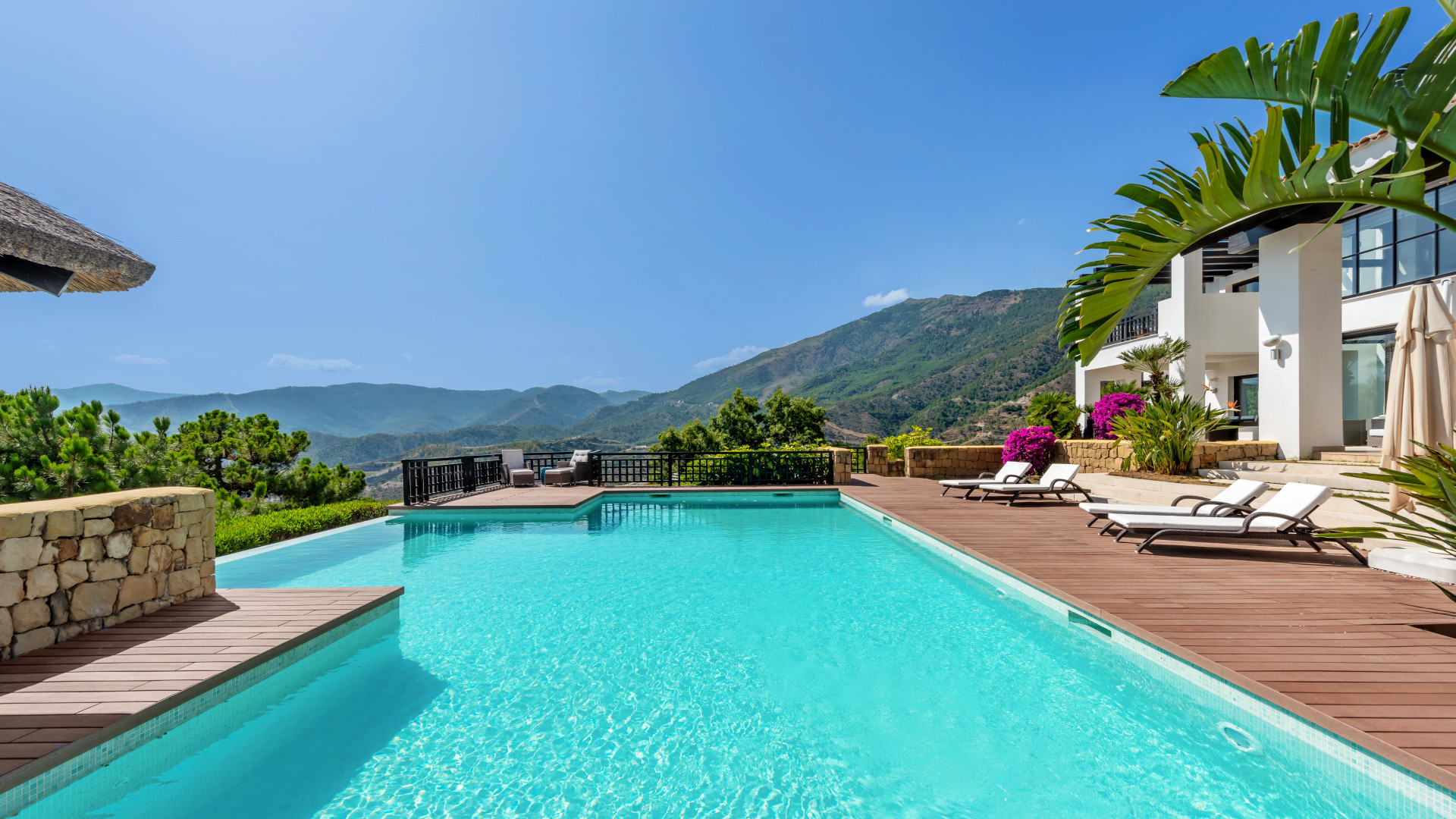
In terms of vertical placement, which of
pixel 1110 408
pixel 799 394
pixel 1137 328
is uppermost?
pixel 1137 328

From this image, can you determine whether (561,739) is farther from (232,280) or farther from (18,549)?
(232,280)

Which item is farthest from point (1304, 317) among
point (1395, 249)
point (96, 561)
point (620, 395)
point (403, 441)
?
point (620, 395)

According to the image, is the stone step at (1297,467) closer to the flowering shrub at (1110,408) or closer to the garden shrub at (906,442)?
the flowering shrub at (1110,408)

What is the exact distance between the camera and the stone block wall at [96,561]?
296 cm

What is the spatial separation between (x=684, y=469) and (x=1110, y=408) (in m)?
9.67

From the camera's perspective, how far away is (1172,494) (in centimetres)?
734

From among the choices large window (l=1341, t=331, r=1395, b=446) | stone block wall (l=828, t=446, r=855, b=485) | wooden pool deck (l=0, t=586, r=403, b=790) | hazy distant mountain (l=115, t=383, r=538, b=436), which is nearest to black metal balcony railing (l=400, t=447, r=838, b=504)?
stone block wall (l=828, t=446, r=855, b=485)

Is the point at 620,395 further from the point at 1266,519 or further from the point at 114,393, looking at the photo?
the point at 1266,519

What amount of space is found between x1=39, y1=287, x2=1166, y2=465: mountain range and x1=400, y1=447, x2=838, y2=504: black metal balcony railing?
4461mm

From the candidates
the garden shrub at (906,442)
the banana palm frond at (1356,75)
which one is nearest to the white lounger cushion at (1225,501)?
the banana palm frond at (1356,75)

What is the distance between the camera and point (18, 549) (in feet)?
9.73

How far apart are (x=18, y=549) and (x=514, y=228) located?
87.6 feet

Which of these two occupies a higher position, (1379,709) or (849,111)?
(849,111)

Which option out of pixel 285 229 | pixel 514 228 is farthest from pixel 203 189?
pixel 514 228
